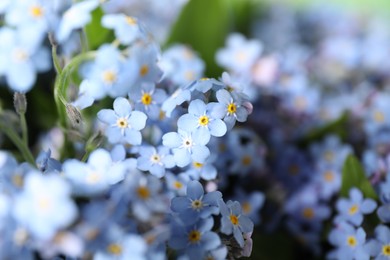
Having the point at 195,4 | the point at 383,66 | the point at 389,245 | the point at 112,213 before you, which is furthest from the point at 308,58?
the point at 112,213

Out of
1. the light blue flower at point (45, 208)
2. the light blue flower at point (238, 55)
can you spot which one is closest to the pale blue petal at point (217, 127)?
the light blue flower at point (45, 208)

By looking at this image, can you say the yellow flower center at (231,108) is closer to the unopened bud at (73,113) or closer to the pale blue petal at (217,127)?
the pale blue petal at (217,127)

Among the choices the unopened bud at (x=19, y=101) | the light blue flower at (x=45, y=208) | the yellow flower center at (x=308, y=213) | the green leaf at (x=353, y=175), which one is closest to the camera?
the light blue flower at (x=45, y=208)

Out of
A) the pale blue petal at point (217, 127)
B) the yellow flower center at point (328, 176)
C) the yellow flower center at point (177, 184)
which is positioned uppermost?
the pale blue petal at point (217, 127)

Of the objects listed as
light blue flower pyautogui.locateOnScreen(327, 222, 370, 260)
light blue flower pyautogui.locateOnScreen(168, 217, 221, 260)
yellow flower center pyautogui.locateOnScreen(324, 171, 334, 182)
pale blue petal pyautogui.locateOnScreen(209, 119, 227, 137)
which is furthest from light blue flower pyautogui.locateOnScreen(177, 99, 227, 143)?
yellow flower center pyautogui.locateOnScreen(324, 171, 334, 182)

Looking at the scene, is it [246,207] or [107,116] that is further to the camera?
[246,207]

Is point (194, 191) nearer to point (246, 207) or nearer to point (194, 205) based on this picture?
point (194, 205)

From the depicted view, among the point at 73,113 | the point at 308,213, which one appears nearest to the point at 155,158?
the point at 73,113
